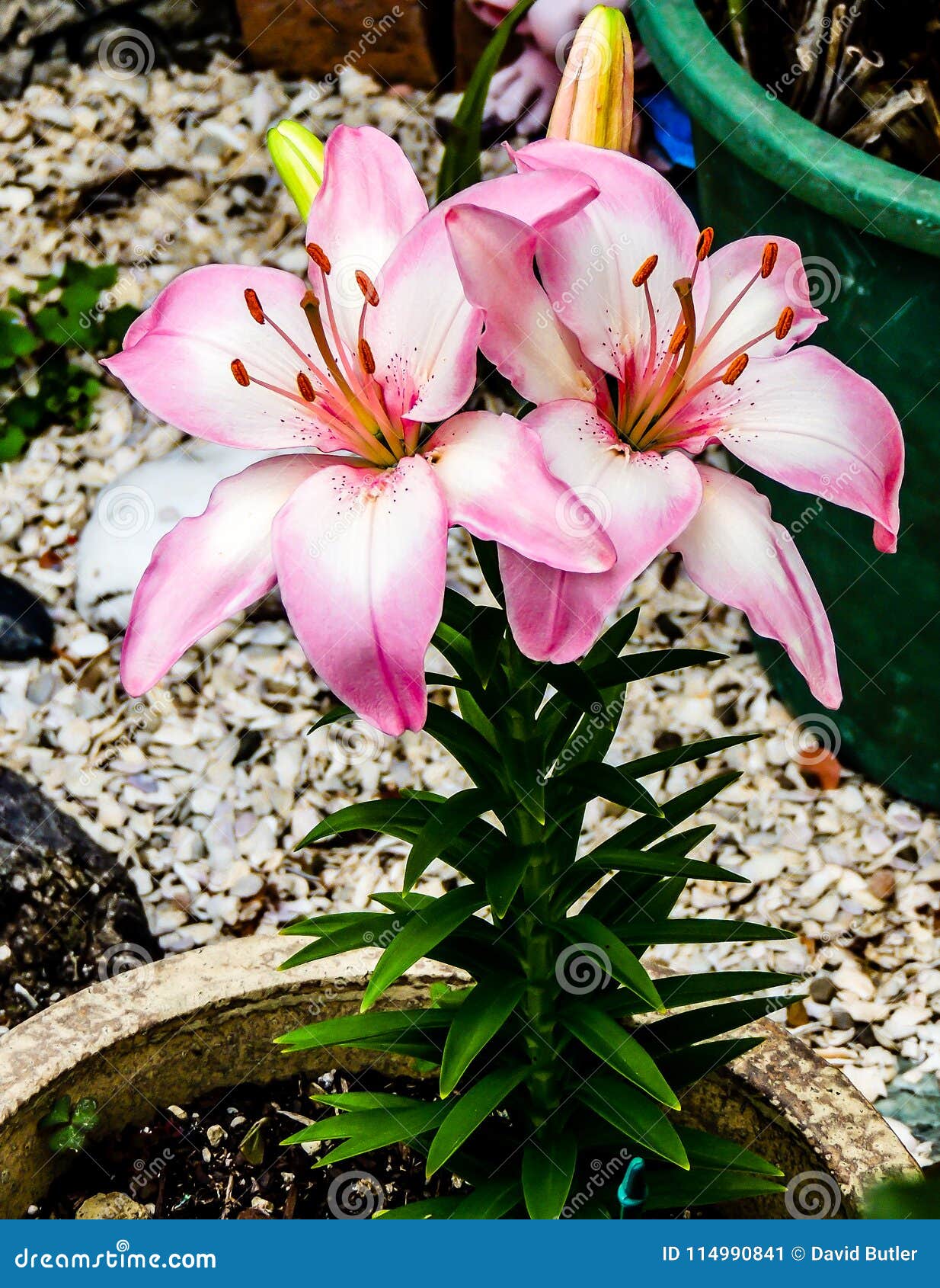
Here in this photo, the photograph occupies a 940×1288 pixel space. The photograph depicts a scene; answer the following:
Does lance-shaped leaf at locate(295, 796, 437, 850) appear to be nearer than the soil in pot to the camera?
Yes

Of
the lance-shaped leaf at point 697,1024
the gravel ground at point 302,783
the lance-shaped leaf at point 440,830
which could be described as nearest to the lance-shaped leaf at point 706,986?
the lance-shaped leaf at point 697,1024

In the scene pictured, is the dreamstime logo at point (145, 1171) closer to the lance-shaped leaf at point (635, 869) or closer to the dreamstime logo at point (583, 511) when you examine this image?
the lance-shaped leaf at point (635, 869)

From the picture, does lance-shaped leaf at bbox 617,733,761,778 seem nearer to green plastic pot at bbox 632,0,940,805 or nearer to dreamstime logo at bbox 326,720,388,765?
green plastic pot at bbox 632,0,940,805

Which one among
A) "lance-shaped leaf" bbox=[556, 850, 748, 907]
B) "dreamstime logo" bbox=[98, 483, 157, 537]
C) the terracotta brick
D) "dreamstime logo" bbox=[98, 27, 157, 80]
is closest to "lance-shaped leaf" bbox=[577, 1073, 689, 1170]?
"lance-shaped leaf" bbox=[556, 850, 748, 907]

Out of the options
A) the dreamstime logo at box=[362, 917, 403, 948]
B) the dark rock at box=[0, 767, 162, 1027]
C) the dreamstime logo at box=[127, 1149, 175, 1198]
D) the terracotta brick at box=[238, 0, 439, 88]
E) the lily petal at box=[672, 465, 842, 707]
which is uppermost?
the lily petal at box=[672, 465, 842, 707]

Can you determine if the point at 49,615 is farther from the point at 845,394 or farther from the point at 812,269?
the point at 845,394
